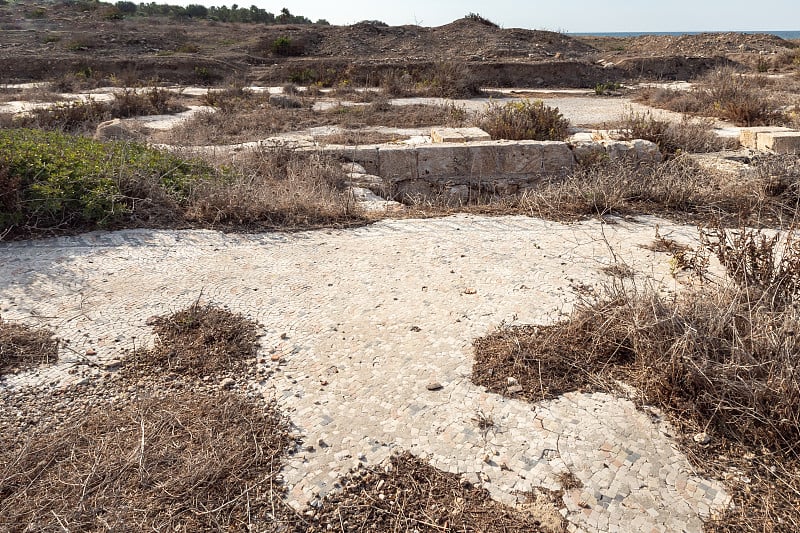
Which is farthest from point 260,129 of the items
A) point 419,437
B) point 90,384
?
point 419,437

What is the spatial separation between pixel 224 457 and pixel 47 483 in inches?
27.5

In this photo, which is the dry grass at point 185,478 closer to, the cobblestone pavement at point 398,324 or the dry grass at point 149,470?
the dry grass at point 149,470

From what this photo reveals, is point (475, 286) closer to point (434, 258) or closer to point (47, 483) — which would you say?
point (434, 258)

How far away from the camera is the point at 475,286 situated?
442cm

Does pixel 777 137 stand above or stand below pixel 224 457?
above

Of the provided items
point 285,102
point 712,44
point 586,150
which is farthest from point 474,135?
point 712,44

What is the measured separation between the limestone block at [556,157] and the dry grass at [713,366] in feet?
14.2

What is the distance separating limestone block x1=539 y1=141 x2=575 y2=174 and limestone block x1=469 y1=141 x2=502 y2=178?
1.92ft

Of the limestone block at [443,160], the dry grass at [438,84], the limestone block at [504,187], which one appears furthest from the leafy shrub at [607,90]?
the limestone block at [443,160]

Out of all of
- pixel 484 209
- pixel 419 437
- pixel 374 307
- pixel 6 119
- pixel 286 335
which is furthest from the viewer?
pixel 6 119

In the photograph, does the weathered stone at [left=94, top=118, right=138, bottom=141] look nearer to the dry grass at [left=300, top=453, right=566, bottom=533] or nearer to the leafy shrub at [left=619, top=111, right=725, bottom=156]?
the leafy shrub at [left=619, top=111, right=725, bottom=156]

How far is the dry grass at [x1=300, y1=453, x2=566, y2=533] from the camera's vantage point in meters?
2.32

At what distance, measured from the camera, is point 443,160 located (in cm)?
788

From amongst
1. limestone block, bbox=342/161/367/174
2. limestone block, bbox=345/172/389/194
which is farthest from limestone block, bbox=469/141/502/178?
limestone block, bbox=342/161/367/174
